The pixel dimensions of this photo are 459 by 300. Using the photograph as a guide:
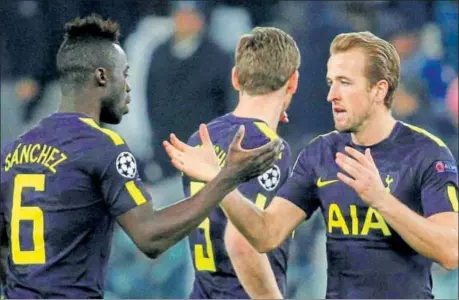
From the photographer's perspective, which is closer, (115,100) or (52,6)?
(115,100)

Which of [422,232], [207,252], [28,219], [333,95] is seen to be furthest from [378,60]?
[28,219]

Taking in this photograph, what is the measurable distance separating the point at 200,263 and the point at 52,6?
3.79 metres

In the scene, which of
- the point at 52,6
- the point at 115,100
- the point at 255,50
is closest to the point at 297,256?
the point at 52,6

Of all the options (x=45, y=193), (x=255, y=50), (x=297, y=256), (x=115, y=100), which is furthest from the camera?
(x=297, y=256)

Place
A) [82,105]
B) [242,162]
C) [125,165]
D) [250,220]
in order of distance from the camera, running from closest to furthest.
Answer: [242,162] → [125,165] → [82,105] → [250,220]

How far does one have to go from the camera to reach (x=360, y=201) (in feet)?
13.0

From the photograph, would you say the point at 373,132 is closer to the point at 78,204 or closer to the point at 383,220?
the point at 383,220

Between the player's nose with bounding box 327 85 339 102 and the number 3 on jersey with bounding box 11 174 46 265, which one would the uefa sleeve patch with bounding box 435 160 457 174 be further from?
the number 3 on jersey with bounding box 11 174 46 265

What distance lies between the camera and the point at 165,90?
300 inches

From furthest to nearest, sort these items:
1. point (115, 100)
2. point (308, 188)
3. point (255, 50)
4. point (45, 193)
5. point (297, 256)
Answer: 1. point (297, 256)
2. point (255, 50)
3. point (308, 188)
4. point (115, 100)
5. point (45, 193)

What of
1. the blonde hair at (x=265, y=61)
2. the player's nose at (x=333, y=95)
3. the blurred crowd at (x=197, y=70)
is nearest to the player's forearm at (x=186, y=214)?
the player's nose at (x=333, y=95)

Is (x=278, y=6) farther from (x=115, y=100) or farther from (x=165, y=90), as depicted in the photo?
(x=115, y=100)

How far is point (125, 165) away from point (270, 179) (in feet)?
2.59

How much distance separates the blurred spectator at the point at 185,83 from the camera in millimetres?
7531
